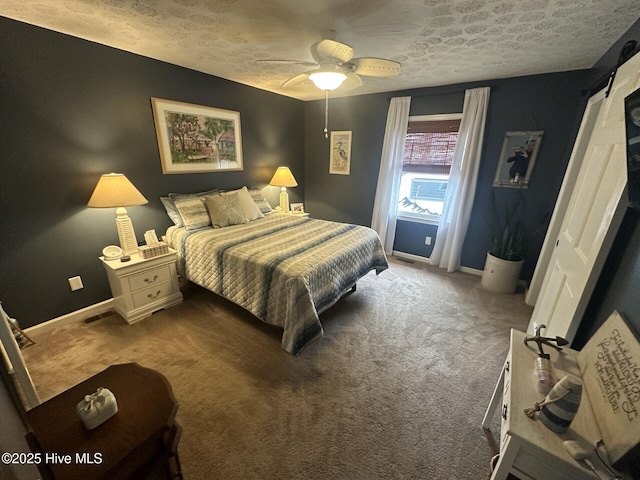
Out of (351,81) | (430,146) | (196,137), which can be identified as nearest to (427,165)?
(430,146)

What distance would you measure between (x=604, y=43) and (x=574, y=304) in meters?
2.13

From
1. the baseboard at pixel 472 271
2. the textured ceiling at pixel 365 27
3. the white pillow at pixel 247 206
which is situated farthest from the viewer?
the baseboard at pixel 472 271

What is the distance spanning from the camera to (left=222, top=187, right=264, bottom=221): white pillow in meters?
3.30

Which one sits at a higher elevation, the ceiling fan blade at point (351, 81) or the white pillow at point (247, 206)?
the ceiling fan blade at point (351, 81)

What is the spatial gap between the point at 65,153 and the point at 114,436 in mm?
2534

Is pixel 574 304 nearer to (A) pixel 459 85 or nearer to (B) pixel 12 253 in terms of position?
(A) pixel 459 85

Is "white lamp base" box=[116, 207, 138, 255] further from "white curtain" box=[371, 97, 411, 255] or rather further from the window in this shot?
the window

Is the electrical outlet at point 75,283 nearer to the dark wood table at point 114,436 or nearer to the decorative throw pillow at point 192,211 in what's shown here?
the decorative throw pillow at point 192,211

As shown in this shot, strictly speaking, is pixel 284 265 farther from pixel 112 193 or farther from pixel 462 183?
pixel 462 183

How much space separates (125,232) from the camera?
245 cm

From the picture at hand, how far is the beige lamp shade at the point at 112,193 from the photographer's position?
2.18 metres

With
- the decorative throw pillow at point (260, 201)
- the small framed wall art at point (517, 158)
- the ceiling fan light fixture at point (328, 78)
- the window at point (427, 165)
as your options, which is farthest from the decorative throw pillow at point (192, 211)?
the small framed wall art at point (517, 158)

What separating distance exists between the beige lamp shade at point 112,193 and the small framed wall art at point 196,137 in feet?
2.25

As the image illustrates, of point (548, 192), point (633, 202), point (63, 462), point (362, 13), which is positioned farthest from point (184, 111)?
point (548, 192)
